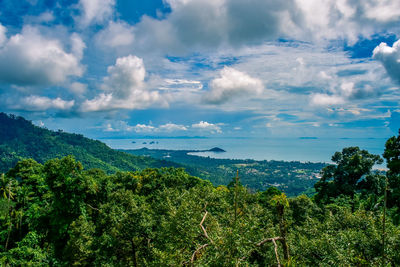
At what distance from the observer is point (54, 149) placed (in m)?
146

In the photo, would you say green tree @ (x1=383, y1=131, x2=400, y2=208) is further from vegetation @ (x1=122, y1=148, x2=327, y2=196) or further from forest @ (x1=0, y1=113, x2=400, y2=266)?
vegetation @ (x1=122, y1=148, x2=327, y2=196)

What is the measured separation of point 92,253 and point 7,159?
15550 cm

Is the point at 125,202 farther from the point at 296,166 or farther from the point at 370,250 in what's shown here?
the point at 296,166

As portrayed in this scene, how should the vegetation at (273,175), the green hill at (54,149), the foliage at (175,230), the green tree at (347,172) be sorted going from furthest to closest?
1. the green hill at (54,149)
2. the vegetation at (273,175)
3. the green tree at (347,172)
4. the foliage at (175,230)

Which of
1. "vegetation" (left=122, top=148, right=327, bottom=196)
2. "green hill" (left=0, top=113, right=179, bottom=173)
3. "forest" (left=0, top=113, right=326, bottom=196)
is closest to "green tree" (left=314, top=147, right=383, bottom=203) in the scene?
"vegetation" (left=122, top=148, right=327, bottom=196)

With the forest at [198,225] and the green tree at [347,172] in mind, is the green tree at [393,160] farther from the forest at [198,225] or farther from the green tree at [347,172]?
the green tree at [347,172]

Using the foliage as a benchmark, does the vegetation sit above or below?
below

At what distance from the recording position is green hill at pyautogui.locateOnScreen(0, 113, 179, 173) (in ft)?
405

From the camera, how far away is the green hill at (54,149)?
123438 mm

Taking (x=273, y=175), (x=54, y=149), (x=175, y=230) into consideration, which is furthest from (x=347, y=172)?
(x=54, y=149)

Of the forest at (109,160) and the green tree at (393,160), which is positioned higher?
the green tree at (393,160)

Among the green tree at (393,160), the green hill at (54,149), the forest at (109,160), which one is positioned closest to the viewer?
the green tree at (393,160)

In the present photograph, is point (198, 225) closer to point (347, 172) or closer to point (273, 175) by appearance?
point (347, 172)

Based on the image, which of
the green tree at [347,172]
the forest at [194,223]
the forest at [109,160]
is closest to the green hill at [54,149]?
the forest at [109,160]
